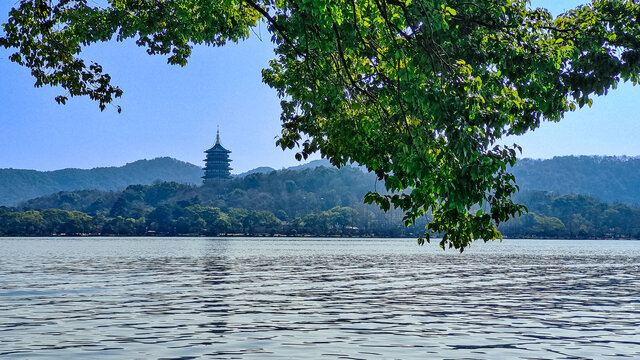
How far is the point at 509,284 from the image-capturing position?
38875mm

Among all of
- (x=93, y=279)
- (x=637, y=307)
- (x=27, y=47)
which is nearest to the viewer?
(x=27, y=47)

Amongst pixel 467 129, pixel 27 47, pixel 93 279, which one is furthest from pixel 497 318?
pixel 93 279

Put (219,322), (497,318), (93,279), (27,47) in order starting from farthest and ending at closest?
1. (93,279)
2. (497,318)
3. (219,322)
4. (27,47)

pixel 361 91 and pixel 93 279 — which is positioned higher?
pixel 361 91

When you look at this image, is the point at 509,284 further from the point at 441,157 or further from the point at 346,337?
the point at 441,157

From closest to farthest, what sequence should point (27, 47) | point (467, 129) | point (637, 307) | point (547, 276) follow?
point (467, 129) → point (27, 47) → point (637, 307) → point (547, 276)

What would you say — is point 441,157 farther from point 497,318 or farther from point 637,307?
point 637,307

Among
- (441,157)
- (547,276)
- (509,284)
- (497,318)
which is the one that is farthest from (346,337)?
(547,276)

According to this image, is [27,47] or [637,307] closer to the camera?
[27,47]

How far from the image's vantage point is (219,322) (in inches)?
840

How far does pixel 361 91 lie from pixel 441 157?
6.61 feet

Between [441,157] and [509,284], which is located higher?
[441,157]

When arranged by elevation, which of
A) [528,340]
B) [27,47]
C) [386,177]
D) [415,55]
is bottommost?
[528,340]

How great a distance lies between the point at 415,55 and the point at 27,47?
27.4 ft
